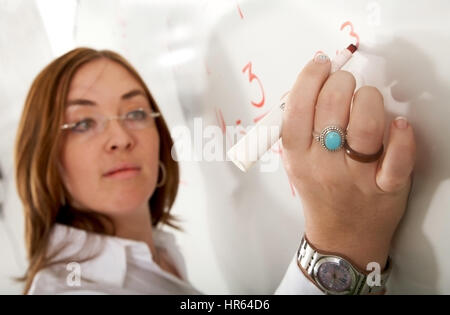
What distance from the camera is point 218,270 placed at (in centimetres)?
59

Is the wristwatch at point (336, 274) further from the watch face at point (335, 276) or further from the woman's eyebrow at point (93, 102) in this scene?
the woman's eyebrow at point (93, 102)

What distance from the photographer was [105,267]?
577 mm

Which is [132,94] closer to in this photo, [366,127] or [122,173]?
[122,173]

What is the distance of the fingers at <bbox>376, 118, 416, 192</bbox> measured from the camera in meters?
0.33

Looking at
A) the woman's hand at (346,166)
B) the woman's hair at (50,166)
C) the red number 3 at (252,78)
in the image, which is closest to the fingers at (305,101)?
the woman's hand at (346,166)

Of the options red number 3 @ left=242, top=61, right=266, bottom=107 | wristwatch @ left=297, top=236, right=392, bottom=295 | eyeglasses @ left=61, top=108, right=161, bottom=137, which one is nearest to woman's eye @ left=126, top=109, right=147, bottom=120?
eyeglasses @ left=61, top=108, right=161, bottom=137

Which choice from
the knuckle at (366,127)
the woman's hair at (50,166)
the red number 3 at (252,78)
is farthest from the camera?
the woman's hair at (50,166)

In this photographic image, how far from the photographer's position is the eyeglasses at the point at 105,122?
55cm

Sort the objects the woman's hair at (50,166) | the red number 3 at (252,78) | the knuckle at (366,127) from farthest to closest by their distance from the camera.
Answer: the woman's hair at (50,166) < the red number 3 at (252,78) < the knuckle at (366,127)

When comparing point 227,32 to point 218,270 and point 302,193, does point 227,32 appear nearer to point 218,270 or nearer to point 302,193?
point 302,193

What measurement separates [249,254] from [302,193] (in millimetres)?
201

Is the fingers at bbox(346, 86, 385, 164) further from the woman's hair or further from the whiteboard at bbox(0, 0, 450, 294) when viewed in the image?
the woman's hair

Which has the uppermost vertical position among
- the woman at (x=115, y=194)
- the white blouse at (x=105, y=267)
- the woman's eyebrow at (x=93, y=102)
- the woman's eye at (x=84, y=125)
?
the woman's eyebrow at (x=93, y=102)

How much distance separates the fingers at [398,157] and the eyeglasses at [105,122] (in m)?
0.35
